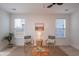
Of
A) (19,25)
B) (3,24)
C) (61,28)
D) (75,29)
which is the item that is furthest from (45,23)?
(3,24)

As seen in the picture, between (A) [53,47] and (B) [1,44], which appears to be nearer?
(B) [1,44]

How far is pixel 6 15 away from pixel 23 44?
1.35 meters

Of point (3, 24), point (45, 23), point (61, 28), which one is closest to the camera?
point (3, 24)

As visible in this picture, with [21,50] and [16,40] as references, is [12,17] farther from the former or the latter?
[21,50]

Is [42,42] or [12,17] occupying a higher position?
[12,17]

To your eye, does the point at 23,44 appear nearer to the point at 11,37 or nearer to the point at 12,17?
the point at 11,37

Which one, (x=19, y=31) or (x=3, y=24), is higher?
(x=3, y=24)

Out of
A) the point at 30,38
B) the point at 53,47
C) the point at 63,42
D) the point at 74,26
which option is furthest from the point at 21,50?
the point at 74,26

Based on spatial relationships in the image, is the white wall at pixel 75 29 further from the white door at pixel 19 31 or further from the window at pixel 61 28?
the white door at pixel 19 31

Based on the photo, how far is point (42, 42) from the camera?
5254mm

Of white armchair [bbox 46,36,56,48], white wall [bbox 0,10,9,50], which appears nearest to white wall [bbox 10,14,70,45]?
white armchair [bbox 46,36,56,48]

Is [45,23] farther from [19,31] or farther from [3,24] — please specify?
[3,24]

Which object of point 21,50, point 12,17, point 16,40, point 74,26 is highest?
point 12,17

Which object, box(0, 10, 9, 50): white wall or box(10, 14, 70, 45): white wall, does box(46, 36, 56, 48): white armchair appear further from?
box(0, 10, 9, 50): white wall
